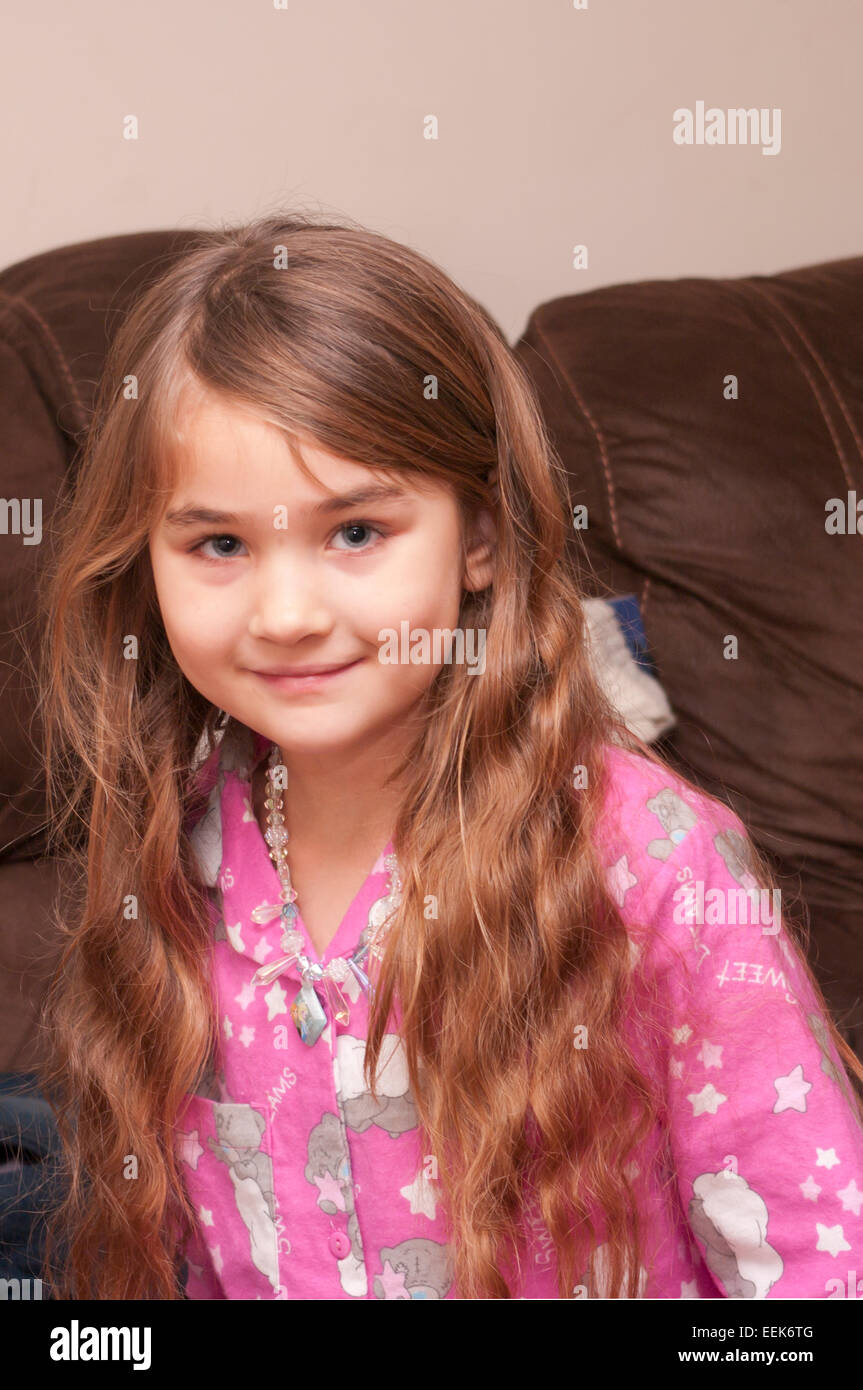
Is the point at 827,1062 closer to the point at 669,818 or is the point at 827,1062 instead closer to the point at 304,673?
the point at 669,818

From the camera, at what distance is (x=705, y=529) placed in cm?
144

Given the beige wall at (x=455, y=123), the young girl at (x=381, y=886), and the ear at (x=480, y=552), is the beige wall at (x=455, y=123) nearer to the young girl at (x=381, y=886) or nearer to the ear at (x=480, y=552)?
the young girl at (x=381, y=886)

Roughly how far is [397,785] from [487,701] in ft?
0.32

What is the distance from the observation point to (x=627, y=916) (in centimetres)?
99

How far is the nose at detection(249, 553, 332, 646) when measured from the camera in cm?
86

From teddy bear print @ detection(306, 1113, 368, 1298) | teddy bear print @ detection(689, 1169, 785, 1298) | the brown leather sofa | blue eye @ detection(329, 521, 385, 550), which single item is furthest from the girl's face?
the brown leather sofa

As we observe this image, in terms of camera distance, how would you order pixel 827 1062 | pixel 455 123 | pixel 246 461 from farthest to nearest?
pixel 455 123 < pixel 827 1062 < pixel 246 461

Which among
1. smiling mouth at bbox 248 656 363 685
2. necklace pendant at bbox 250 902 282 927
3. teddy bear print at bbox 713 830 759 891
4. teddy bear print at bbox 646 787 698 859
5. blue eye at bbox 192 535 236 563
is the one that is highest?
blue eye at bbox 192 535 236 563

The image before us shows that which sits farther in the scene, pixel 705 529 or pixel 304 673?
pixel 705 529

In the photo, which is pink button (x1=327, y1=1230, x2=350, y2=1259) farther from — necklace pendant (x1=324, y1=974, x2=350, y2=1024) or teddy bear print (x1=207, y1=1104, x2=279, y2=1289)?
necklace pendant (x1=324, y1=974, x2=350, y2=1024)

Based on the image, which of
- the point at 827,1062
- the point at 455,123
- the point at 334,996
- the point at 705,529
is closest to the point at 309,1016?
the point at 334,996

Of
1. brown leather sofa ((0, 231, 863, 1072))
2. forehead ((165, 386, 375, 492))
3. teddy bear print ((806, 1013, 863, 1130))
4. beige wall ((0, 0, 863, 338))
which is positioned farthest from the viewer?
beige wall ((0, 0, 863, 338))

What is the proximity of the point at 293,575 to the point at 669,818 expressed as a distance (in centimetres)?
33

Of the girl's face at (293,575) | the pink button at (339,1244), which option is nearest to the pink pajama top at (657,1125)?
the pink button at (339,1244)
